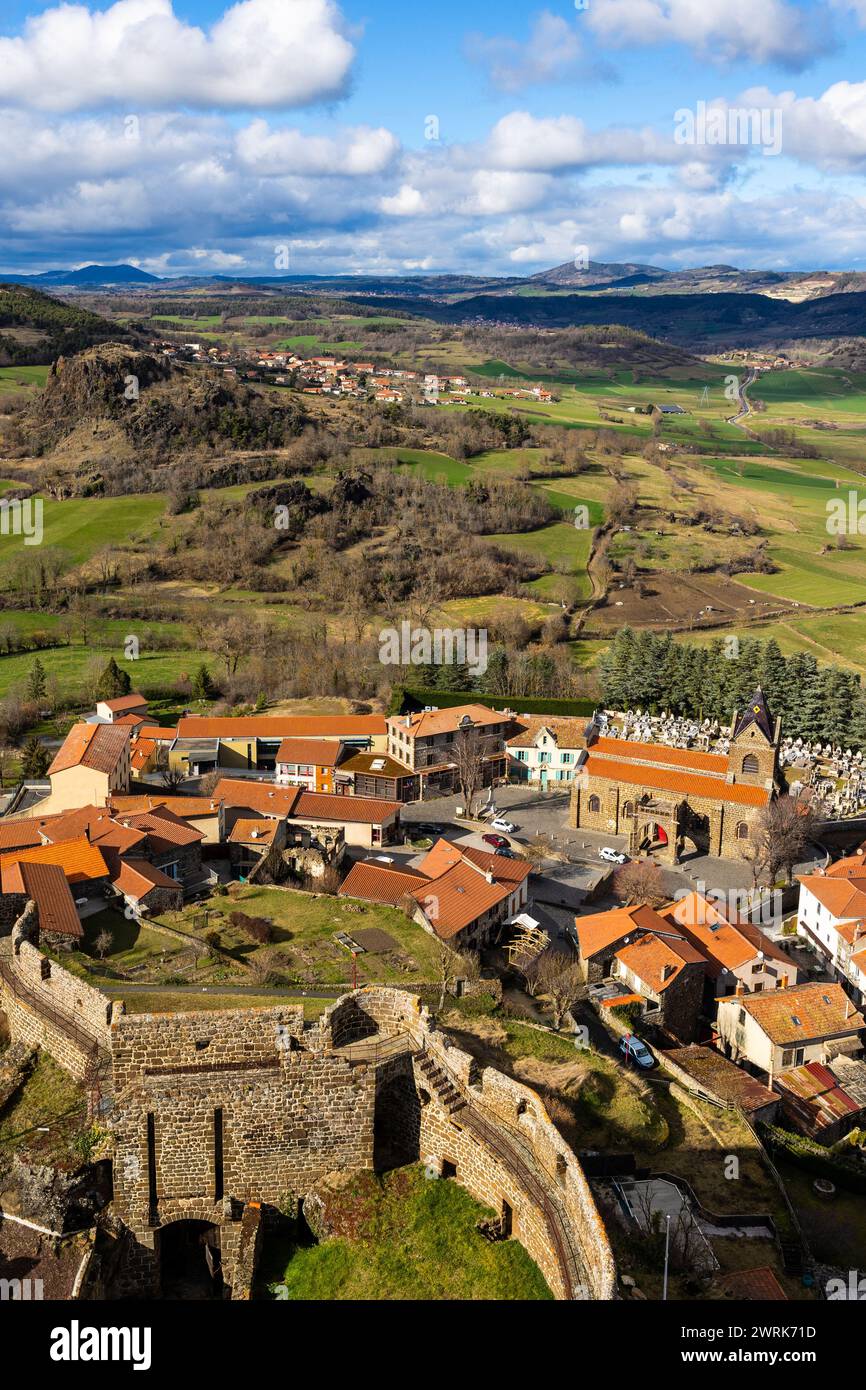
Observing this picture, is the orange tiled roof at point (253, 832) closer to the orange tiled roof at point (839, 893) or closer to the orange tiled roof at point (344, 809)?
the orange tiled roof at point (344, 809)

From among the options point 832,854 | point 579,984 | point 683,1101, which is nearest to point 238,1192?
point 683,1101

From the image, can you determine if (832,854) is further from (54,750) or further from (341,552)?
(341,552)

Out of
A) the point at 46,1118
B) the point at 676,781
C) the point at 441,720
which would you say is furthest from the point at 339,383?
the point at 46,1118

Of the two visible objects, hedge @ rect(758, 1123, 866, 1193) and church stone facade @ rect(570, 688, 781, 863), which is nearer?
hedge @ rect(758, 1123, 866, 1193)

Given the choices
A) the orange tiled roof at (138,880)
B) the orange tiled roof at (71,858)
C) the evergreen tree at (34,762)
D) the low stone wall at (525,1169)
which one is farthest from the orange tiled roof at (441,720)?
the low stone wall at (525,1169)

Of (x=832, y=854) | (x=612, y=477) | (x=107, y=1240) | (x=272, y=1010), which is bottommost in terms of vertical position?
(x=832, y=854)

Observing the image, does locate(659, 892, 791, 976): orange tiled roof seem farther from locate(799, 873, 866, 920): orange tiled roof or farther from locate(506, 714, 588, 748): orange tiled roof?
locate(506, 714, 588, 748): orange tiled roof

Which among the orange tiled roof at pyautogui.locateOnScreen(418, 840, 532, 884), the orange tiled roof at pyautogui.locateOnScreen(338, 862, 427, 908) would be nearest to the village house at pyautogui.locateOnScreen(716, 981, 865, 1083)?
the orange tiled roof at pyautogui.locateOnScreen(418, 840, 532, 884)
